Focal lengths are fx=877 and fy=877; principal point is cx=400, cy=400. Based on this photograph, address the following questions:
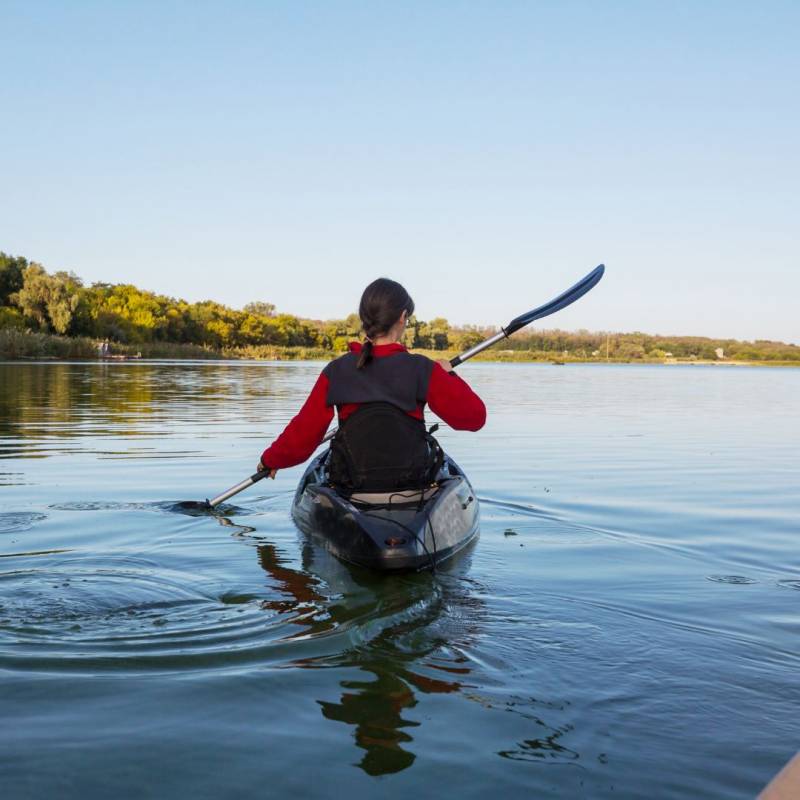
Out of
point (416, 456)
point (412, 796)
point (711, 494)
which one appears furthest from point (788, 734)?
point (711, 494)

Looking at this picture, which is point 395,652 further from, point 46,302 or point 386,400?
point 46,302

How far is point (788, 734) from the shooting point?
2.61 metres

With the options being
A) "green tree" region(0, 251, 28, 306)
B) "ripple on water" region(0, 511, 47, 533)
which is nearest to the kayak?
"ripple on water" region(0, 511, 47, 533)

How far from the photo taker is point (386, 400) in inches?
183

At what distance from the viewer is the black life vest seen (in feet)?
15.3

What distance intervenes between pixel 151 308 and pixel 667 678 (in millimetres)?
74726

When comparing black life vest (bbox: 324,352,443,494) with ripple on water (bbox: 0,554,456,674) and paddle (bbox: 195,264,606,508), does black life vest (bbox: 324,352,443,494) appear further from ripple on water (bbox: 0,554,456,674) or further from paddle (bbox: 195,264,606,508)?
paddle (bbox: 195,264,606,508)

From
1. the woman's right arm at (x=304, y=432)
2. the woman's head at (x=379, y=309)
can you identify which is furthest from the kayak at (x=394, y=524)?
the woman's head at (x=379, y=309)

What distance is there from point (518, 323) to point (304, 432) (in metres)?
2.33

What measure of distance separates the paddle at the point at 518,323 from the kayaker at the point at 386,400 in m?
1.26

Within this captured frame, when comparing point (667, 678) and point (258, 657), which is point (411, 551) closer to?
point (258, 657)

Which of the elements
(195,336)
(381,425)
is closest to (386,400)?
(381,425)

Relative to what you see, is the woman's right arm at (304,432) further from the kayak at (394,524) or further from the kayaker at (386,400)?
the kayak at (394,524)

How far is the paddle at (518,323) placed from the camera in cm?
650
